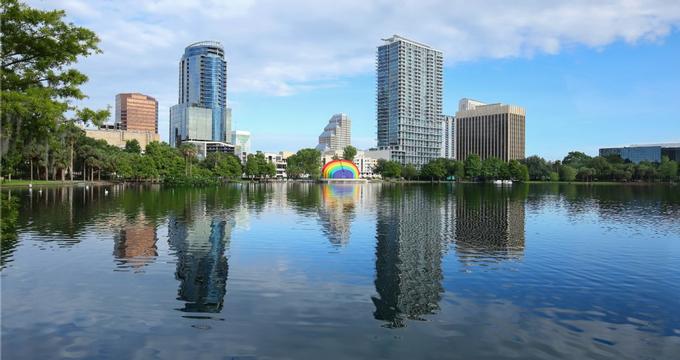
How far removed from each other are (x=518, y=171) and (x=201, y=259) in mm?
186013

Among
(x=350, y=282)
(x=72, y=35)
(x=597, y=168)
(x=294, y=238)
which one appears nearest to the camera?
(x=72, y=35)

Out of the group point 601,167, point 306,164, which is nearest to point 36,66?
point 306,164

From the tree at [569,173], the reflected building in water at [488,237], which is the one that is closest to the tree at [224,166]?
the tree at [569,173]

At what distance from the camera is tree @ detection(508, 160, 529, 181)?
190 meters

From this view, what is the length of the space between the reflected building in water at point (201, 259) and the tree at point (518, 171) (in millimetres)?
172081

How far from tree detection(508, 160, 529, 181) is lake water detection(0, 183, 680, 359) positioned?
167 m

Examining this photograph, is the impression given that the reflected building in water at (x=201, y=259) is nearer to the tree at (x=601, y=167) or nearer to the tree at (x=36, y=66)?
the tree at (x=36, y=66)

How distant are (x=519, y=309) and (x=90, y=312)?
40.8ft

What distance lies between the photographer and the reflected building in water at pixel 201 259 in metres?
15.1

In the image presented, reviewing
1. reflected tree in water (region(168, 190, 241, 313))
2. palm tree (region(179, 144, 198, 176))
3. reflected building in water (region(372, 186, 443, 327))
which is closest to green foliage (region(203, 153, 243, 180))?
palm tree (region(179, 144, 198, 176))

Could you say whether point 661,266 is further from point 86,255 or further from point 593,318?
point 86,255

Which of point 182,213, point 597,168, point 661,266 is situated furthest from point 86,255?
point 597,168

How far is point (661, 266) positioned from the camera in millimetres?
20688

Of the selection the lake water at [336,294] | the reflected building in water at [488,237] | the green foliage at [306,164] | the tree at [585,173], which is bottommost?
the lake water at [336,294]
